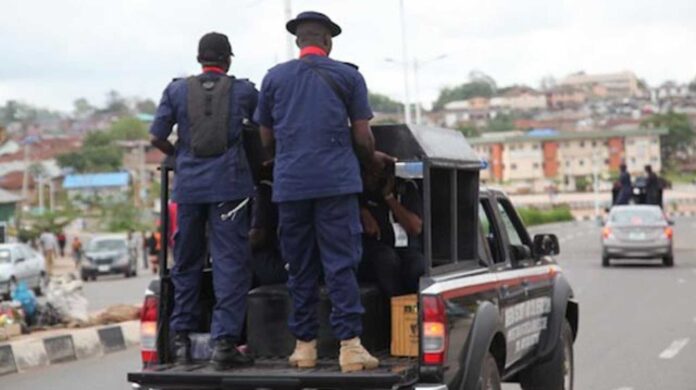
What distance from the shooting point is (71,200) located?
123m

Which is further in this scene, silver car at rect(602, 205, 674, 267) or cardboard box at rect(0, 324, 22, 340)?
silver car at rect(602, 205, 674, 267)

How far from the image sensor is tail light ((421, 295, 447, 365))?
23.9ft

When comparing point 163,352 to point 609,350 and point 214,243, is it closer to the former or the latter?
point 214,243

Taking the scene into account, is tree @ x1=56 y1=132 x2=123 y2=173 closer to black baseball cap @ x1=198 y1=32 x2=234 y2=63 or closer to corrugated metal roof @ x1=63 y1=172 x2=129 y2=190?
corrugated metal roof @ x1=63 y1=172 x2=129 y2=190

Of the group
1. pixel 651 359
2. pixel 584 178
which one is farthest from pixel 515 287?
pixel 584 178

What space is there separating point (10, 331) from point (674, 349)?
749cm

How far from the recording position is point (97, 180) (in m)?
144

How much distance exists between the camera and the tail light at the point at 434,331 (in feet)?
23.9

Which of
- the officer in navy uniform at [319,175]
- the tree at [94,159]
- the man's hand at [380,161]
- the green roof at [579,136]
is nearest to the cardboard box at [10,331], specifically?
the officer in navy uniform at [319,175]

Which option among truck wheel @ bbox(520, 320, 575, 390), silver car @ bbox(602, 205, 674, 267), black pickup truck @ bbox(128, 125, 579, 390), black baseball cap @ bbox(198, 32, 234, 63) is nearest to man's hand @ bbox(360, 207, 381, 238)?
black pickup truck @ bbox(128, 125, 579, 390)

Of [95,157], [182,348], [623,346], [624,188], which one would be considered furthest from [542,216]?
[182,348]

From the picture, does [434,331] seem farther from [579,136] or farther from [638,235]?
[579,136]

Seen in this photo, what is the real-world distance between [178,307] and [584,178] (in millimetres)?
168645

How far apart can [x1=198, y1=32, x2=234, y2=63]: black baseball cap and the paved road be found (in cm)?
513
